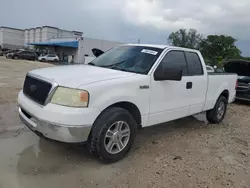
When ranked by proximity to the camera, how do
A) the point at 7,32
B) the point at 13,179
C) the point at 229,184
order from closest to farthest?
1. the point at 13,179
2. the point at 229,184
3. the point at 7,32

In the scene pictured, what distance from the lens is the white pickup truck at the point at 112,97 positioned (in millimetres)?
3186

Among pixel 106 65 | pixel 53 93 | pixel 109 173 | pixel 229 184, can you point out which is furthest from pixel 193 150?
pixel 53 93

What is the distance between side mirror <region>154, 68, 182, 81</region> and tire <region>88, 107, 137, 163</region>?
813 millimetres

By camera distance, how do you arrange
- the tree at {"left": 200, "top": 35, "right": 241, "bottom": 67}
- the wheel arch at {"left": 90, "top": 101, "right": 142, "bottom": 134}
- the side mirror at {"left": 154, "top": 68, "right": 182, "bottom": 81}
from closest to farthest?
the wheel arch at {"left": 90, "top": 101, "right": 142, "bottom": 134}, the side mirror at {"left": 154, "top": 68, "right": 182, "bottom": 81}, the tree at {"left": 200, "top": 35, "right": 241, "bottom": 67}

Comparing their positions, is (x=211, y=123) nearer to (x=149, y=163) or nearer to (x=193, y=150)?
(x=193, y=150)

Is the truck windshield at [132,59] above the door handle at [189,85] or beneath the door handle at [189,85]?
above

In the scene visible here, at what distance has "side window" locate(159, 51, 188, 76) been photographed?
14.4 feet

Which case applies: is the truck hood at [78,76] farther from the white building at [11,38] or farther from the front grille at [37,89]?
the white building at [11,38]

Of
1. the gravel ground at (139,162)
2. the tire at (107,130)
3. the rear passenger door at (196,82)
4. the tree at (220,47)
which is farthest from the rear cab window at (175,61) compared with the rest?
the tree at (220,47)

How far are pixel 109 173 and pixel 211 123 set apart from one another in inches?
150

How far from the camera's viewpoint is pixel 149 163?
3.80 metres

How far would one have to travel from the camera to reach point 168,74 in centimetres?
397

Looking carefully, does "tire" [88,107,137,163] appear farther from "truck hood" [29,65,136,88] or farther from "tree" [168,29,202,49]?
"tree" [168,29,202,49]

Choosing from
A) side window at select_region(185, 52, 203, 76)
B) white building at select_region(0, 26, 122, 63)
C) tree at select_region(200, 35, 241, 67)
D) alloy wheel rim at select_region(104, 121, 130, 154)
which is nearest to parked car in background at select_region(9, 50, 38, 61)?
white building at select_region(0, 26, 122, 63)
